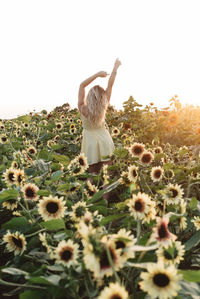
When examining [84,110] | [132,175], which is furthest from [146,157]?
[84,110]

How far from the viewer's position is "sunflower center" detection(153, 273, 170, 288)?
37.0 inches

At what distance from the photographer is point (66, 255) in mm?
1170

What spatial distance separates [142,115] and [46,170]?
479 centimetres

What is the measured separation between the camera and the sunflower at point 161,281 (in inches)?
36.5

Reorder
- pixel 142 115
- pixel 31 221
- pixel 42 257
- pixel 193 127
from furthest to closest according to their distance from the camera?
pixel 142 115 < pixel 193 127 < pixel 31 221 < pixel 42 257

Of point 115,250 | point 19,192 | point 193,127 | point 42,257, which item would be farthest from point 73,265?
point 193,127

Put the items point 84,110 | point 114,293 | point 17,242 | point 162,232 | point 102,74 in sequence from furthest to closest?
1. point 84,110
2. point 102,74
3. point 17,242
4. point 162,232
5. point 114,293

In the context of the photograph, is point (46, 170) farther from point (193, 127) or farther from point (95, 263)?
point (193, 127)

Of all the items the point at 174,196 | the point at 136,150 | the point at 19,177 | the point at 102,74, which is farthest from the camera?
the point at 102,74

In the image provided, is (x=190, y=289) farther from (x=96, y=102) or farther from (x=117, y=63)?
(x=117, y=63)

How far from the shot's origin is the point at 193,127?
6.21 meters

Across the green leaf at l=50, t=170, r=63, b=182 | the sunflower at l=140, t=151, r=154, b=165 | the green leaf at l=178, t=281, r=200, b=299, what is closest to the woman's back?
the sunflower at l=140, t=151, r=154, b=165

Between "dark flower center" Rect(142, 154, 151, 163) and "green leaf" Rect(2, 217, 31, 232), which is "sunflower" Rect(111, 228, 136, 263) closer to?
"green leaf" Rect(2, 217, 31, 232)

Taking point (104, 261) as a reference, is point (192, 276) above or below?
below
